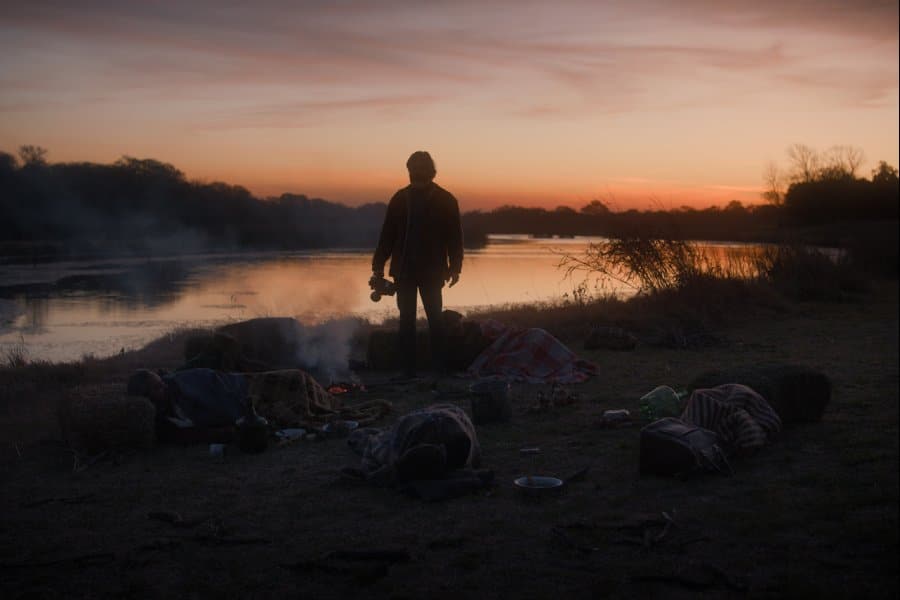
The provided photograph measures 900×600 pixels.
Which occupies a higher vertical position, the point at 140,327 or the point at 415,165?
the point at 415,165

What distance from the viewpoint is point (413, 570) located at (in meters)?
2.98

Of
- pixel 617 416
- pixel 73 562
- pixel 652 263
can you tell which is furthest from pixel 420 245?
pixel 652 263

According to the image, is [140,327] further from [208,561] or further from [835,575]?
[835,575]

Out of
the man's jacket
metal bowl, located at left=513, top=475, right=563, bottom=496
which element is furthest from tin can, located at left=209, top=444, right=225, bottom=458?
the man's jacket

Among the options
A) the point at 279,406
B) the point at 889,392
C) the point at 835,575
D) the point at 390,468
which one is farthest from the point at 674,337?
the point at 835,575

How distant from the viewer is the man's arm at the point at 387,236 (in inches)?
278

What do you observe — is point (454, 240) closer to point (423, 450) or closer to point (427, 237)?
point (427, 237)

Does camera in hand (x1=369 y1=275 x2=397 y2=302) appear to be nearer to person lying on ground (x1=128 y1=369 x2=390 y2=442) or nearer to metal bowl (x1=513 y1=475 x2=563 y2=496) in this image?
person lying on ground (x1=128 y1=369 x2=390 y2=442)

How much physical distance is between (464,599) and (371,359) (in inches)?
207

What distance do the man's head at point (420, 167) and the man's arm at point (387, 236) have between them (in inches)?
10.4

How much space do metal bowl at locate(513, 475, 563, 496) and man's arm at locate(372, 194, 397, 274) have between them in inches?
137

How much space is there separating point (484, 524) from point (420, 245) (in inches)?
149

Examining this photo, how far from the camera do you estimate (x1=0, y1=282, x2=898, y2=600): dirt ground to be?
285 cm

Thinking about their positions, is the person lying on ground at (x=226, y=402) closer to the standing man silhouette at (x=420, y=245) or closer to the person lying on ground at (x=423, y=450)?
the person lying on ground at (x=423, y=450)
